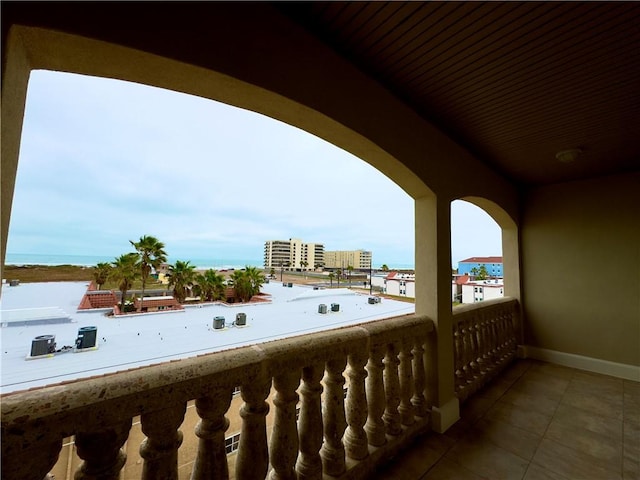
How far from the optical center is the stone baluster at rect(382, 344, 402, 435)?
167cm

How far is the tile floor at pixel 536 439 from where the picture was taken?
5.08 ft

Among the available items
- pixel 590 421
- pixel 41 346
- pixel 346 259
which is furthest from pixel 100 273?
pixel 346 259

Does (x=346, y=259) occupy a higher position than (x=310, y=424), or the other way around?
(x=346, y=259)

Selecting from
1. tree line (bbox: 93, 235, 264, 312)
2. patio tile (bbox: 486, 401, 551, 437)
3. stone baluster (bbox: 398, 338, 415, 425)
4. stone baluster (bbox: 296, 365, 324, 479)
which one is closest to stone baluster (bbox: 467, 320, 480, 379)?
patio tile (bbox: 486, 401, 551, 437)

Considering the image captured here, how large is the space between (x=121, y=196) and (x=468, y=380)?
12.0 m

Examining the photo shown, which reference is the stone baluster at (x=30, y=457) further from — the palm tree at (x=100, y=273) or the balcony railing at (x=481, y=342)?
the palm tree at (x=100, y=273)

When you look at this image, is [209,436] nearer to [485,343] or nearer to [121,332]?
[485,343]

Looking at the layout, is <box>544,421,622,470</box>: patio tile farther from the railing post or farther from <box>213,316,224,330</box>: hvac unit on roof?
<box>213,316,224,330</box>: hvac unit on roof

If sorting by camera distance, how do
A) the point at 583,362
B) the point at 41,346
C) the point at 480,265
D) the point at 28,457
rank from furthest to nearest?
the point at 480,265
the point at 41,346
the point at 583,362
the point at 28,457

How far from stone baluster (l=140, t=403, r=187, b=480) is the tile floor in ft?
4.12

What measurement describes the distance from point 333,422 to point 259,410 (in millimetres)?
503

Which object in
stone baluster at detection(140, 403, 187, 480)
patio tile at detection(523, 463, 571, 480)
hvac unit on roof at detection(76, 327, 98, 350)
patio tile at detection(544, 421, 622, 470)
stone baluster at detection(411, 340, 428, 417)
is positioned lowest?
hvac unit on roof at detection(76, 327, 98, 350)

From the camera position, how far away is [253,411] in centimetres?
104

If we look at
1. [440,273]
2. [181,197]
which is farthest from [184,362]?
[181,197]
